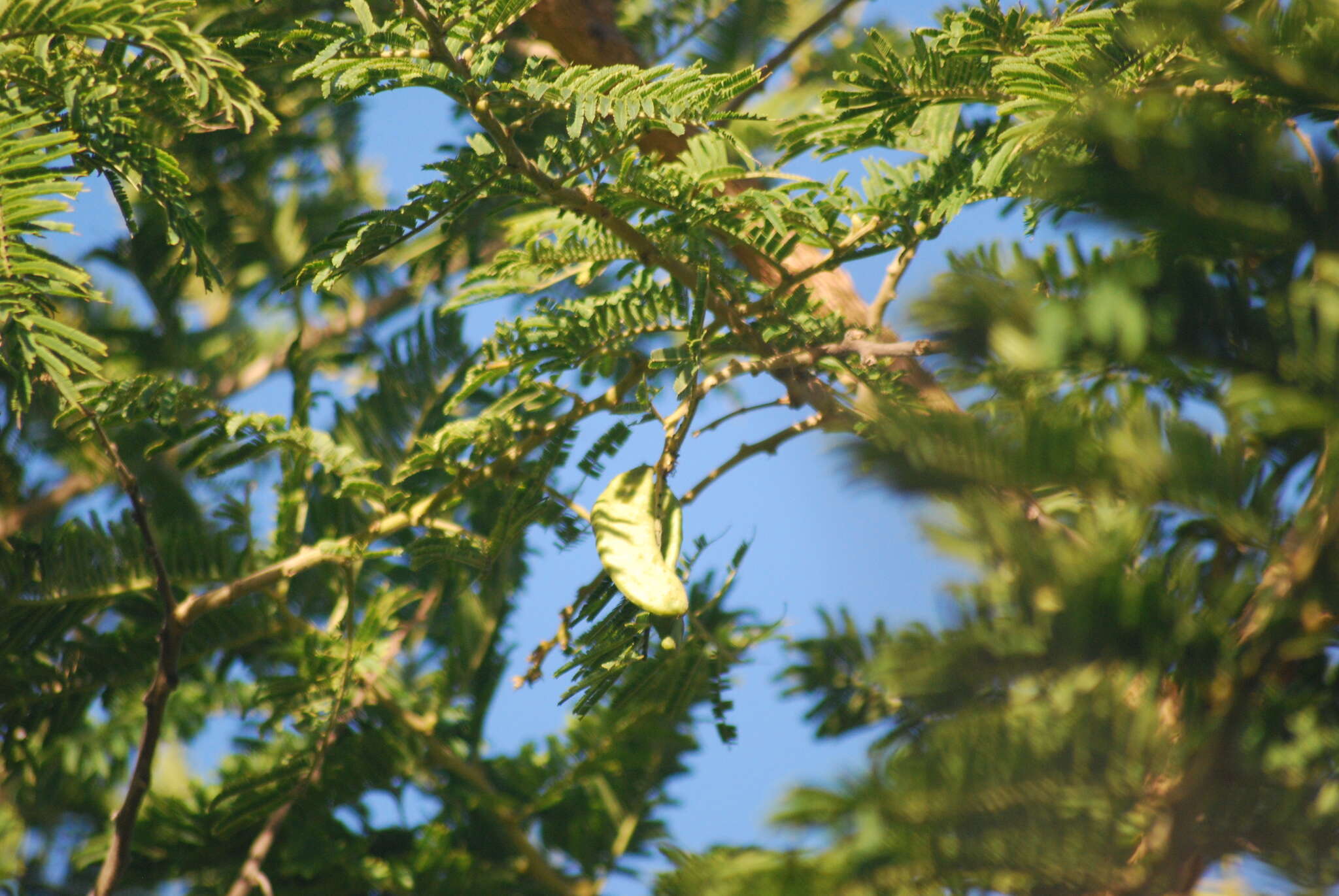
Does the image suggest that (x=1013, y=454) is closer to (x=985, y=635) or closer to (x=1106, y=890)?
(x=985, y=635)

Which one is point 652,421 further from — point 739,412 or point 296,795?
point 296,795

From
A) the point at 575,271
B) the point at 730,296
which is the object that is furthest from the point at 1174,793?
the point at 575,271

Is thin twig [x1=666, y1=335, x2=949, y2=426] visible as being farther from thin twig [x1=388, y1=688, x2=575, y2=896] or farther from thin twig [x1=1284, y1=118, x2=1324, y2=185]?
thin twig [x1=388, y1=688, x2=575, y2=896]

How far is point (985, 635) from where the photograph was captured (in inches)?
20.1

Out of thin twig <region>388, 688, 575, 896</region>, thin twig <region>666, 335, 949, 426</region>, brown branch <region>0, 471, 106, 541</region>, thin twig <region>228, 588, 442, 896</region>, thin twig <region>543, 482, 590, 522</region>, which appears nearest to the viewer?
thin twig <region>666, 335, 949, 426</region>

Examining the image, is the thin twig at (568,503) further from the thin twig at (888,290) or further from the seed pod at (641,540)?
the thin twig at (888,290)

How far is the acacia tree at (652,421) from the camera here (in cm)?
50

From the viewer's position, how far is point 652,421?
968 mm

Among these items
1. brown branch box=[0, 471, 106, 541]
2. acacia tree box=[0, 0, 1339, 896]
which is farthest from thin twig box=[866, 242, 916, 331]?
brown branch box=[0, 471, 106, 541]

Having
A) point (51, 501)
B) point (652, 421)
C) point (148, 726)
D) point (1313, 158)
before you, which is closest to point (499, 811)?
point (148, 726)

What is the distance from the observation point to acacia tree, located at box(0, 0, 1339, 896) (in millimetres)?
498

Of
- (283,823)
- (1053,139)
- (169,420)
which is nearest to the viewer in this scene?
(1053,139)

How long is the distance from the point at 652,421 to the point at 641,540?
6.5 inches

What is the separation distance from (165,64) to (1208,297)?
89 cm
